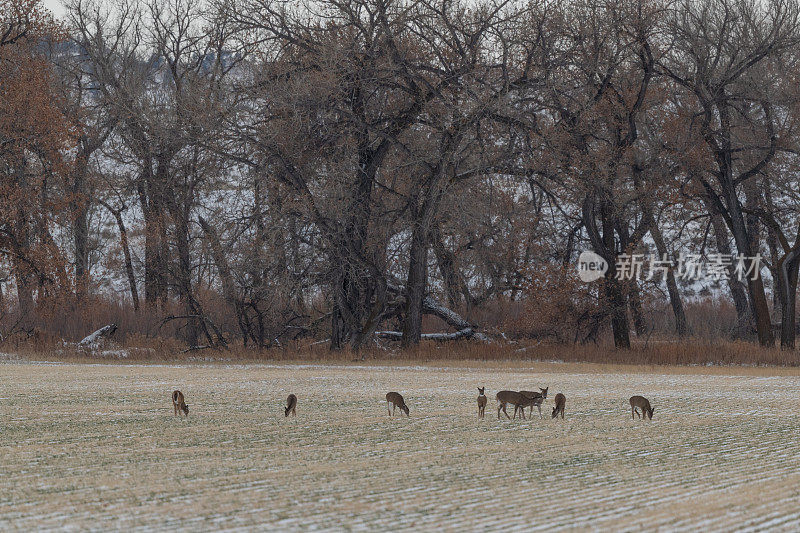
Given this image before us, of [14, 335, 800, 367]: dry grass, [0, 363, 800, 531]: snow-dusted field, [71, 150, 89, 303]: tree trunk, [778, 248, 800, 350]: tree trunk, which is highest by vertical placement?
[71, 150, 89, 303]: tree trunk

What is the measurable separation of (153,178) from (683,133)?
536 inches

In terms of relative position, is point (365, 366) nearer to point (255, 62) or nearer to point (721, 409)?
point (255, 62)

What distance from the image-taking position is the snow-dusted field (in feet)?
10.9

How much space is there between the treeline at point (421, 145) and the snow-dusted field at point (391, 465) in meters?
11.4

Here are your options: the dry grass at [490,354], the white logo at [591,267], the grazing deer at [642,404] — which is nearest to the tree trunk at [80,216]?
the dry grass at [490,354]

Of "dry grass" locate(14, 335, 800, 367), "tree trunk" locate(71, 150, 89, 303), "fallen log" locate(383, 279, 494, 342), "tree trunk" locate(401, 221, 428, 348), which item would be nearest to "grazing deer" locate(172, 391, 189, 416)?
"dry grass" locate(14, 335, 800, 367)

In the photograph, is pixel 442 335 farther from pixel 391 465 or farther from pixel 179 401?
pixel 391 465

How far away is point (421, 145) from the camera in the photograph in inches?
827

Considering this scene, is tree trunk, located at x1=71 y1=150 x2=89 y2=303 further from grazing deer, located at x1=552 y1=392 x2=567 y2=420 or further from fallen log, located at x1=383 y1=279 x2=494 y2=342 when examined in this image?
grazing deer, located at x1=552 y1=392 x2=567 y2=420

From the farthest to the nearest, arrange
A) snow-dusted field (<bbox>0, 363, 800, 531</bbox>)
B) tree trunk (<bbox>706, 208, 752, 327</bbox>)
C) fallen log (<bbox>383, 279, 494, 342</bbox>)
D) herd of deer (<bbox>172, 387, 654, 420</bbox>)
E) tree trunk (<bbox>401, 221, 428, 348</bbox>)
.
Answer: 1. tree trunk (<bbox>706, 208, 752, 327</bbox>)
2. fallen log (<bbox>383, 279, 494, 342</bbox>)
3. tree trunk (<bbox>401, 221, 428, 348</bbox>)
4. herd of deer (<bbox>172, 387, 654, 420</bbox>)
5. snow-dusted field (<bbox>0, 363, 800, 531</bbox>)

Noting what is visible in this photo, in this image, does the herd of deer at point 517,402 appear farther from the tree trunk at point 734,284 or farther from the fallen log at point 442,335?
the tree trunk at point 734,284

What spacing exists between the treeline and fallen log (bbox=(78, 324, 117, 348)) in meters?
0.77

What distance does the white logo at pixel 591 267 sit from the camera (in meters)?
21.7

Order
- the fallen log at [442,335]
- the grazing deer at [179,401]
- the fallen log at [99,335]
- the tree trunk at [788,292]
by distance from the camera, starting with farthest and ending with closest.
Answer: the fallen log at [99,335]
the fallen log at [442,335]
the tree trunk at [788,292]
the grazing deer at [179,401]
